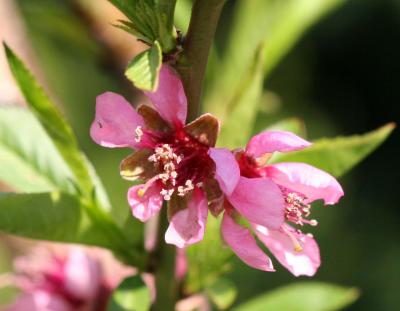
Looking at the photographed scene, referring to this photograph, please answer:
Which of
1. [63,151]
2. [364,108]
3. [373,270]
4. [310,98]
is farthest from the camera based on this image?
[364,108]

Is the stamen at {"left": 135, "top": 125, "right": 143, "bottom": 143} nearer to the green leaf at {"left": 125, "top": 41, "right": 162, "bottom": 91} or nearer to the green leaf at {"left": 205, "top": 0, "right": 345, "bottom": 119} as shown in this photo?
→ the green leaf at {"left": 125, "top": 41, "right": 162, "bottom": 91}

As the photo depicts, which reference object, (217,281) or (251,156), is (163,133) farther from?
Result: (217,281)

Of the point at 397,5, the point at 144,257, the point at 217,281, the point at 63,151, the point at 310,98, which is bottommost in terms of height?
the point at 310,98

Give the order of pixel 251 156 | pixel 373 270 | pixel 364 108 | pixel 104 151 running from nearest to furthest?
pixel 251 156 < pixel 104 151 < pixel 373 270 < pixel 364 108

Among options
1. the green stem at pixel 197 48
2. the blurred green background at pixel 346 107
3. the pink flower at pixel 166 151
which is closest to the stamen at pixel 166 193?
the pink flower at pixel 166 151

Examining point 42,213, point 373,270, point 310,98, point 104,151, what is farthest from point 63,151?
point 310,98

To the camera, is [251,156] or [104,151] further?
[104,151]

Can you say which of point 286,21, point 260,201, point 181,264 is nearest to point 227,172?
point 260,201

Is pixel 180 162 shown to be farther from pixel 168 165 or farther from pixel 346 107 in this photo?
pixel 346 107
